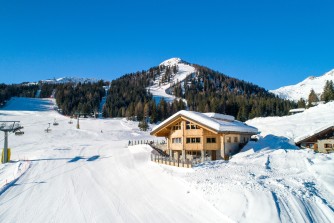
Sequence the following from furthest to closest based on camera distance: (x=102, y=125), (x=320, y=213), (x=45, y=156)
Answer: (x=102, y=125)
(x=45, y=156)
(x=320, y=213)

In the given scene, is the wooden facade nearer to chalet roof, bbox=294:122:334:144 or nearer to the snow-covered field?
chalet roof, bbox=294:122:334:144

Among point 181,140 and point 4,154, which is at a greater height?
point 181,140

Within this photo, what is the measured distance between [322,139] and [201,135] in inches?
537

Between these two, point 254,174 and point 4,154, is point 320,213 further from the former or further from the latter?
point 4,154

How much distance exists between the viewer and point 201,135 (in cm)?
3061

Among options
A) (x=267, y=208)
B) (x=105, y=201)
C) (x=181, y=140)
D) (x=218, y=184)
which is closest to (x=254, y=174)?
(x=218, y=184)

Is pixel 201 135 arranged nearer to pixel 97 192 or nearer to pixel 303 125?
pixel 97 192

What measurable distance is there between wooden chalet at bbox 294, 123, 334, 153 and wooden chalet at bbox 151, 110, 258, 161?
7.21 meters

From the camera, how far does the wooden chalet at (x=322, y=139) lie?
28.6 m

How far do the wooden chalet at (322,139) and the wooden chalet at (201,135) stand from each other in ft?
23.7

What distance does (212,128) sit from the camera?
28.2m

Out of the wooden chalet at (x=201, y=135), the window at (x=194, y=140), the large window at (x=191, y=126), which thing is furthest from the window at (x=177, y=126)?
the window at (x=194, y=140)

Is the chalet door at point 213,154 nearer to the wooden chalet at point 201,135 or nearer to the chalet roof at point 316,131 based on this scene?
the wooden chalet at point 201,135

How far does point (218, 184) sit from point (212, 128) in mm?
11512
